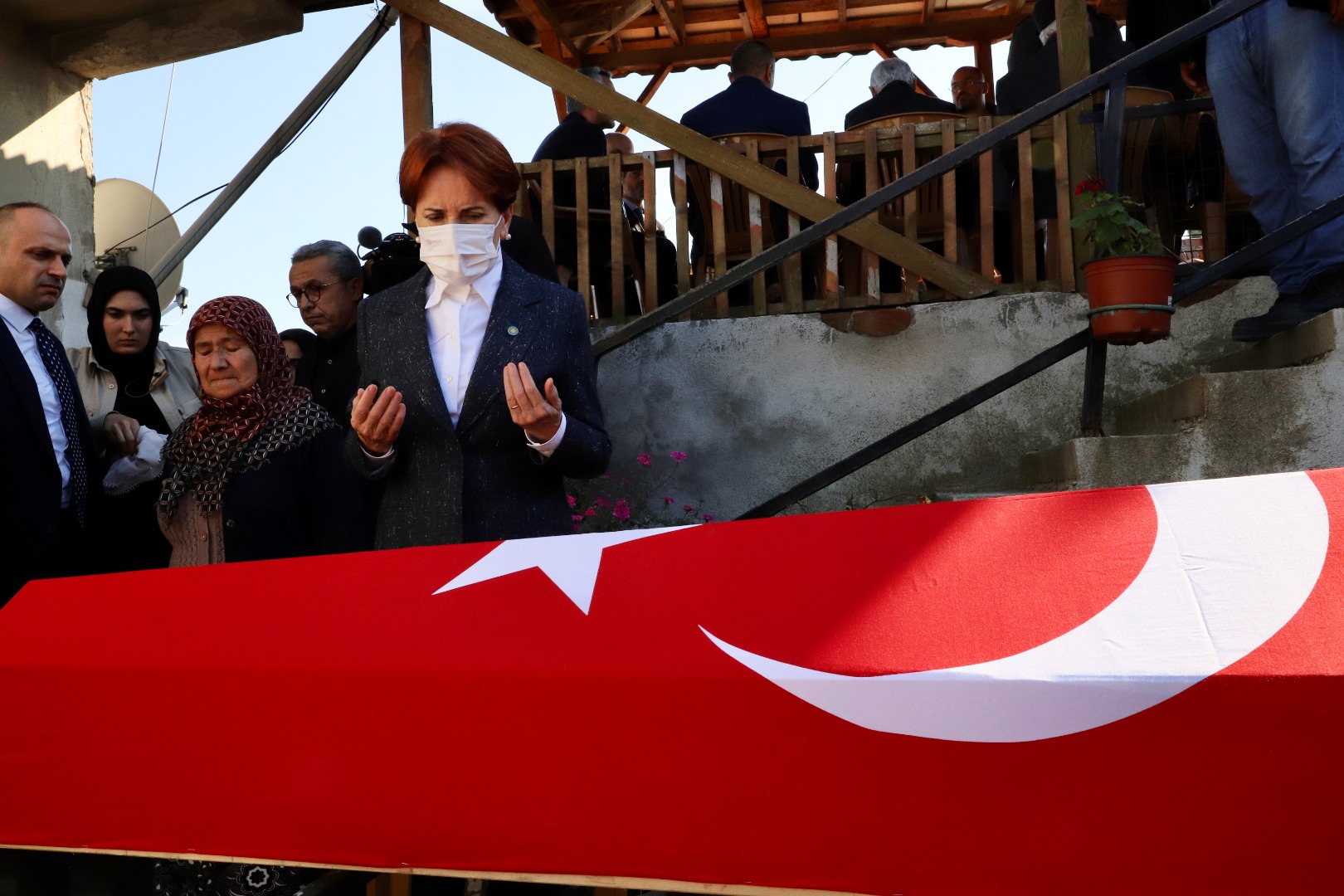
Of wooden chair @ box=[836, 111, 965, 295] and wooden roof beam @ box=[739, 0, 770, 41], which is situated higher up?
wooden roof beam @ box=[739, 0, 770, 41]

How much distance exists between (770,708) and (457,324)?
4.29 feet

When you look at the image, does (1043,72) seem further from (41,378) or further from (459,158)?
(41,378)

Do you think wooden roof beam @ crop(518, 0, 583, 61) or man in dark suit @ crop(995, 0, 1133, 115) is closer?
man in dark suit @ crop(995, 0, 1133, 115)

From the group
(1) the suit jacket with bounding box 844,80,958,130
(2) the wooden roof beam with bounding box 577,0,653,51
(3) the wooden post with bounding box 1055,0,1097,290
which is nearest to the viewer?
(3) the wooden post with bounding box 1055,0,1097,290

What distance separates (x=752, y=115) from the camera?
5.46 m

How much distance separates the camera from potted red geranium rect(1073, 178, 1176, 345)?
11.8 feet

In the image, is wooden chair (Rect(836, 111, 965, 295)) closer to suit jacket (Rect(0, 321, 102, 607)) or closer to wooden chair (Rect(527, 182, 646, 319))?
wooden chair (Rect(527, 182, 646, 319))

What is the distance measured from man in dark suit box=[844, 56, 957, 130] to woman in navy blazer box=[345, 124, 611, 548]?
3836 millimetres

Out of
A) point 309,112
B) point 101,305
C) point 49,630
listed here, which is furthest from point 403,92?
point 49,630

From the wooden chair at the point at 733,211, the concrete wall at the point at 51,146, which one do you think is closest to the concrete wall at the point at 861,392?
the wooden chair at the point at 733,211

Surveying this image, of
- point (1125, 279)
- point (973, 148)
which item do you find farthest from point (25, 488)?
point (1125, 279)

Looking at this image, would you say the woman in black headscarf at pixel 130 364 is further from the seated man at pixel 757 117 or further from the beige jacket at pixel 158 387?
the seated man at pixel 757 117

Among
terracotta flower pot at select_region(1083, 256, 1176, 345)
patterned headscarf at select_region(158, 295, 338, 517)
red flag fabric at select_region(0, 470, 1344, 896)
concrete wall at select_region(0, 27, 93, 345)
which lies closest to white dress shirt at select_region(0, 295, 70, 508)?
patterned headscarf at select_region(158, 295, 338, 517)

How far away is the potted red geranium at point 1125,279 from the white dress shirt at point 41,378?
10.0 feet
